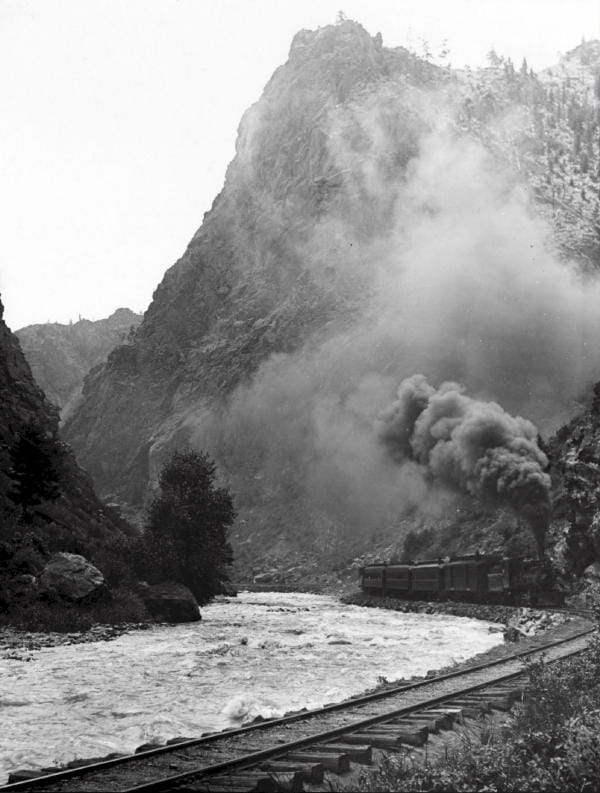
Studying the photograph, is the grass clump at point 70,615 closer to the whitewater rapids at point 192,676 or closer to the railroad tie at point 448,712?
the whitewater rapids at point 192,676

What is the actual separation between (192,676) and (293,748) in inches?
318

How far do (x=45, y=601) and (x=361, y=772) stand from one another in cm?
2037

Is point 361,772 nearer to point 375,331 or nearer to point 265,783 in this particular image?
point 265,783

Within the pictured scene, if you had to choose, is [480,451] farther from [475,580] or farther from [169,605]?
[169,605]

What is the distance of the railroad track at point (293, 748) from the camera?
7602mm

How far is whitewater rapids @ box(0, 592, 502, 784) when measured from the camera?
431 inches

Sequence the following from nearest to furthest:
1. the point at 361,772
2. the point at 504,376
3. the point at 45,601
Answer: the point at 361,772, the point at 45,601, the point at 504,376

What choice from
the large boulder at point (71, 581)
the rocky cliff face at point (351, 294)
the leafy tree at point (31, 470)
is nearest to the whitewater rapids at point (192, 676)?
the large boulder at point (71, 581)

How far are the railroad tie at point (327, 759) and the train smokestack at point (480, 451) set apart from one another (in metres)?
30.0

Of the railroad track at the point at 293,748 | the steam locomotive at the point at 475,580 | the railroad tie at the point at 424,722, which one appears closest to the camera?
the railroad track at the point at 293,748

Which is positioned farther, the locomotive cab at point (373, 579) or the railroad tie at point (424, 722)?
the locomotive cab at point (373, 579)

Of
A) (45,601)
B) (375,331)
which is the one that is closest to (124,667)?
(45,601)

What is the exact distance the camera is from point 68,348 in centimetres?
15225

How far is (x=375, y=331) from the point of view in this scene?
82875mm
